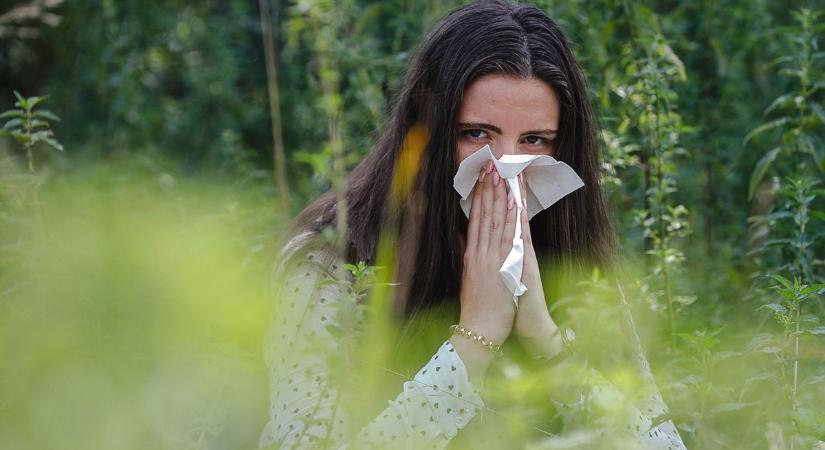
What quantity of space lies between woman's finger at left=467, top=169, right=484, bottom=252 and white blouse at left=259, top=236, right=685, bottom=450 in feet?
0.86

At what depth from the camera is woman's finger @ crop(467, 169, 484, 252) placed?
232 cm

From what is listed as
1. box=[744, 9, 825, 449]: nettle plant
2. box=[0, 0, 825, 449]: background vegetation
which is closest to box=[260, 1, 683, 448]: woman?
box=[0, 0, 825, 449]: background vegetation

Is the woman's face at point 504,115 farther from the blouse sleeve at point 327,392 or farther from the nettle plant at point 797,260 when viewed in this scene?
the nettle plant at point 797,260

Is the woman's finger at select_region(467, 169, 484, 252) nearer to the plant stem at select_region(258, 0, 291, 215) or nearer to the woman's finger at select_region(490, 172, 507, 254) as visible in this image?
the woman's finger at select_region(490, 172, 507, 254)

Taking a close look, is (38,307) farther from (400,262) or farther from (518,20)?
(518,20)

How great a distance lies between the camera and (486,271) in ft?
7.40

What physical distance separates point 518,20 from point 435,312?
2.40 ft

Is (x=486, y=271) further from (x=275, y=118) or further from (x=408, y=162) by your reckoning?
(x=275, y=118)

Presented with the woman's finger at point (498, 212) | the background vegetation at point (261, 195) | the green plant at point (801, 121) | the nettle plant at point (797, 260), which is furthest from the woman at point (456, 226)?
the green plant at point (801, 121)

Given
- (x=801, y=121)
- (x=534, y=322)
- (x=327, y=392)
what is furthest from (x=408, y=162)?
(x=801, y=121)

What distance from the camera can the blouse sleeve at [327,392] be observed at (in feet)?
6.44

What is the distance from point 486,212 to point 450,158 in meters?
0.16

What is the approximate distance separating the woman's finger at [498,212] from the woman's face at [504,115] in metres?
0.07

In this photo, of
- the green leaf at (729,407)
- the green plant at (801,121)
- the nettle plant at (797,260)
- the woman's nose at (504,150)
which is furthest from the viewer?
the green plant at (801,121)
